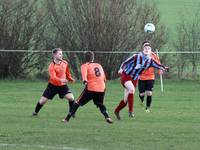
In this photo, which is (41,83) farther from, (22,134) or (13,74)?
(22,134)

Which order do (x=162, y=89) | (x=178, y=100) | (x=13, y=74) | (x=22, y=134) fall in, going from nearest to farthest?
(x=22, y=134) → (x=178, y=100) → (x=162, y=89) → (x=13, y=74)

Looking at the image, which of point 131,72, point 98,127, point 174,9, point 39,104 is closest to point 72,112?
point 98,127

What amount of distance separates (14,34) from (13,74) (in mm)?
1662

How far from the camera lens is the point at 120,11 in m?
30.5

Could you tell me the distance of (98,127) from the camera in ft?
46.5

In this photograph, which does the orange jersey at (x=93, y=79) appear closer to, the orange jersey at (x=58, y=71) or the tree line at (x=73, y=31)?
the orange jersey at (x=58, y=71)

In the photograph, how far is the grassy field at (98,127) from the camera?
11.6 m

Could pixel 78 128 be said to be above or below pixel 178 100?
above

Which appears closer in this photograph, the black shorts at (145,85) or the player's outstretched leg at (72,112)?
the player's outstretched leg at (72,112)

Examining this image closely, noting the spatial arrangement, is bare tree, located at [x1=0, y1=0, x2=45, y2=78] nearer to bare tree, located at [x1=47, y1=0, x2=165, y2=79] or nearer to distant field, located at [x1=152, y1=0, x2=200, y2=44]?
bare tree, located at [x1=47, y1=0, x2=165, y2=79]

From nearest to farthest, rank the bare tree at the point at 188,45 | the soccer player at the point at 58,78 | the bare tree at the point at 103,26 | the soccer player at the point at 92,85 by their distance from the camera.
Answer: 1. the soccer player at the point at 92,85
2. the soccer player at the point at 58,78
3. the bare tree at the point at 103,26
4. the bare tree at the point at 188,45

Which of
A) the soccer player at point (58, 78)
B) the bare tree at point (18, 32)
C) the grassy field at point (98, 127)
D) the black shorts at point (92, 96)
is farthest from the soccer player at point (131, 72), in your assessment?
the bare tree at point (18, 32)

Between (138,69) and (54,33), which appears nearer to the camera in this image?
(138,69)

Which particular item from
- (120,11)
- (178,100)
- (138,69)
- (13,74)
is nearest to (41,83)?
(13,74)
